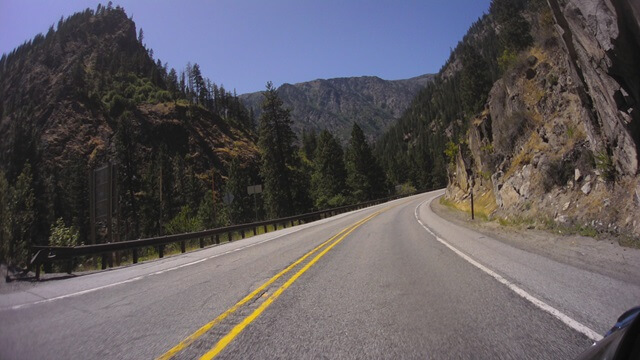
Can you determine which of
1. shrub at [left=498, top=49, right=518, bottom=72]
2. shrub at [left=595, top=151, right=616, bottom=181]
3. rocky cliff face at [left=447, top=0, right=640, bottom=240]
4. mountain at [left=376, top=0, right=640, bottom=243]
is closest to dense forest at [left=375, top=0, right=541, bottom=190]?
shrub at [left=498, top=49, right=518, bottom=72]

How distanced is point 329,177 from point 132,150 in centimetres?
2916

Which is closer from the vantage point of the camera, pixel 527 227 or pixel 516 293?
pixel 516 293

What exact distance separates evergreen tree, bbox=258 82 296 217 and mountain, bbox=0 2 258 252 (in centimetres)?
1201

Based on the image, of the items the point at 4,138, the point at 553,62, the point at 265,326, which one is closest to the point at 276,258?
the point at 265,326

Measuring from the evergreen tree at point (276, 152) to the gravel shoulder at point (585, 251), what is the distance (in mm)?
30889

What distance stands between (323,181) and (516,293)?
5322cm

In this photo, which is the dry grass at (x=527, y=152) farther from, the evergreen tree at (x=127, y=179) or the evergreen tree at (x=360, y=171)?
the evergreen tree at (x=127, y=179)

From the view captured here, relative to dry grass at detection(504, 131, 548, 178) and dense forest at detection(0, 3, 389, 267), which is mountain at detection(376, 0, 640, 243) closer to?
dry grass at detection(504, 131, 548, 178)

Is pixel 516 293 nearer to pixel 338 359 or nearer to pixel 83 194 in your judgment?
pixel 338 359

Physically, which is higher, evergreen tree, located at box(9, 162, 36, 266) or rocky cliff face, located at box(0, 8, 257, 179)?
rocky cliff face, located at box(0, 8, 257, 179)

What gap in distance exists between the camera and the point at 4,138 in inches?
2325

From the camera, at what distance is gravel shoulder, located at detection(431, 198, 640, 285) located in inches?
246

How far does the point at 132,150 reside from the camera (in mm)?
50250

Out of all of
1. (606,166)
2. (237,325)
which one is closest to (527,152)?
(606,166)
